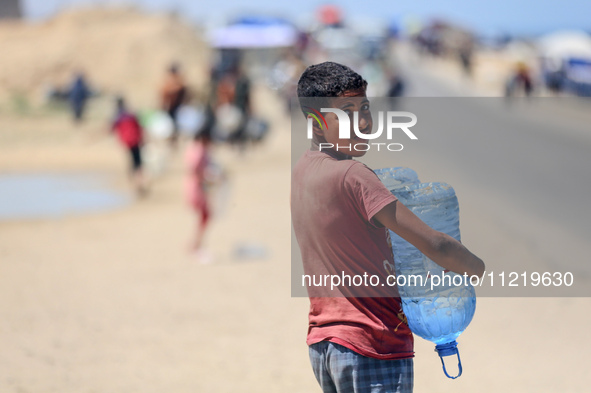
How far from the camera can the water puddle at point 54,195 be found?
1113 centimetres

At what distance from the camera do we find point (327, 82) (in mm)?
2318

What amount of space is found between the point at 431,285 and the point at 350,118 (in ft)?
2.05

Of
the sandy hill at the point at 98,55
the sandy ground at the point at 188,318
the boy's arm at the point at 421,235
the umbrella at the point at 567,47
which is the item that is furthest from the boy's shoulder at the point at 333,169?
the umbrella at the point at 567,47

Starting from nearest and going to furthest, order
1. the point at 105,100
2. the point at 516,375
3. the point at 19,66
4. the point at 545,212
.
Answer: the point at 516,375 < the point at 545,212 < the point at 105,100 < the point at 19,66

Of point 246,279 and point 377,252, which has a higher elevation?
point 377,252

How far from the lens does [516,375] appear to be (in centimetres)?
492

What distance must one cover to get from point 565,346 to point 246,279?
3207mm

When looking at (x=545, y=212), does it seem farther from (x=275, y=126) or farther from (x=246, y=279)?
(x=275, y=126)

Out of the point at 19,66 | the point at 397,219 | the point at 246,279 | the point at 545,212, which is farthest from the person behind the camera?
the point at 19,66

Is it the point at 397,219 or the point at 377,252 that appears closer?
the point at 397,219

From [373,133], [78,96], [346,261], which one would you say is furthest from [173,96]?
[346,261]

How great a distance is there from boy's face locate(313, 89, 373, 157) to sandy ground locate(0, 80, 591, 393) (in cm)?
110

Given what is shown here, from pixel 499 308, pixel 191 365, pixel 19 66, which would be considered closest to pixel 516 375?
pixel 499 308

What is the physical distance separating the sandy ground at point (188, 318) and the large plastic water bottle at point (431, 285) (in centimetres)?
82
